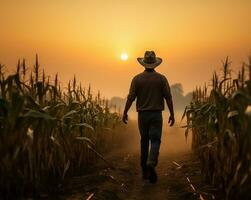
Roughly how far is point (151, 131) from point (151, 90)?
29.2 inches

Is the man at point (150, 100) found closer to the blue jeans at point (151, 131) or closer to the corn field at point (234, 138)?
the blue jeans at point (151, 131)

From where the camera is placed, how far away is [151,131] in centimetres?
828

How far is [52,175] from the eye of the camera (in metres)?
6.84

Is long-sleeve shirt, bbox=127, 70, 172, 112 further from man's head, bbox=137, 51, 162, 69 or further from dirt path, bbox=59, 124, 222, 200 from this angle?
dirt path, bbox=59, 124, 222, 200

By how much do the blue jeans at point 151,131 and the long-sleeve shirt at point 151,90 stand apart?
0.12m

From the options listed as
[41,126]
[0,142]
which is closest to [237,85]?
[41,126]

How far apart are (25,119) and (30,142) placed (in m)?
0.29

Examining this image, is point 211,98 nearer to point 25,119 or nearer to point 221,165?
point 221,165

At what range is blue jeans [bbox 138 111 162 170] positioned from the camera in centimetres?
812

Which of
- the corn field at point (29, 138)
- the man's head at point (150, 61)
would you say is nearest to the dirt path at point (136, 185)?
the corn field at point (29, 138)

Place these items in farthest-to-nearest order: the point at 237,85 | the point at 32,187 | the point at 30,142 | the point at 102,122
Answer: the point at 102,122
the point at 237,85
the point at 32,187
the point at 30,142

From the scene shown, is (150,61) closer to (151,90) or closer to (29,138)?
(151,90)

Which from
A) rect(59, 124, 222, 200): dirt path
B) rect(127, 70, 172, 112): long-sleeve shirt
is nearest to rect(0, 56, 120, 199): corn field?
rect(59, 124, 222, 200): dirt path

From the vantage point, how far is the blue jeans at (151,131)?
26.7 ft
